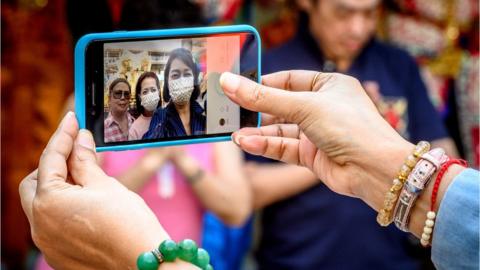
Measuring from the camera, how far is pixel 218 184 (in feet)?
3.32

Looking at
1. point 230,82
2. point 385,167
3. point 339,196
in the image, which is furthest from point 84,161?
point 339,196

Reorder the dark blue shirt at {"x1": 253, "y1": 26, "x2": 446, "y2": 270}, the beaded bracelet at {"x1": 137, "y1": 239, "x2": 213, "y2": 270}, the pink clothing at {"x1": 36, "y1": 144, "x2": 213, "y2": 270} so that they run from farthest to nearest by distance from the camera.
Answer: the dark blue shirt at {"x1": 253, "y1": 26, "x2": 446, "y2": 270} < the pink clothing at {"x1": 36, "y1": 144, "x2": 213, "y2": 270} < the beaded bracelet at {"x1": 137, "y1": 239, "x2": 213, "y2": 270}

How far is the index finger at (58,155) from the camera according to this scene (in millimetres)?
582

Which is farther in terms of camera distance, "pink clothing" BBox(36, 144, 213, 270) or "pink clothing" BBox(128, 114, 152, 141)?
"pink clothing" BBox(36, 144, 213, 270)

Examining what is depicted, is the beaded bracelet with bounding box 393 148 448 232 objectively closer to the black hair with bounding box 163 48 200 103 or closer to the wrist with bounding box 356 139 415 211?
the wrist with bounding box 356 139 415 211

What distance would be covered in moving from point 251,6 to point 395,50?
0.24 metres

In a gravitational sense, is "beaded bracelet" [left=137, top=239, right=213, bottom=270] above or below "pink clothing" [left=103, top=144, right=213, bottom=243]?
above

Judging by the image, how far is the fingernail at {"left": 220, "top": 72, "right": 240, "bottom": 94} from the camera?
598 millimetres

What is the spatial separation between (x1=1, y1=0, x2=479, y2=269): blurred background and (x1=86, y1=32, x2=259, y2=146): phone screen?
34 cm

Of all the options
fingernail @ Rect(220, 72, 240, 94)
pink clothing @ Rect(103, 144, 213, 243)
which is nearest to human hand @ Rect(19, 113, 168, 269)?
fingernail @ Rect(220, 72, 240, 94)

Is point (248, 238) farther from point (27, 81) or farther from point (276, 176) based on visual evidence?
point (27, 81)

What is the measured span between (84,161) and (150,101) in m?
0.07

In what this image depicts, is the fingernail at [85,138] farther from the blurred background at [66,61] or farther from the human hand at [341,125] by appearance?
the blurred background at [66,61]

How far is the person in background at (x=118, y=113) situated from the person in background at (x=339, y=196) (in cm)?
47
